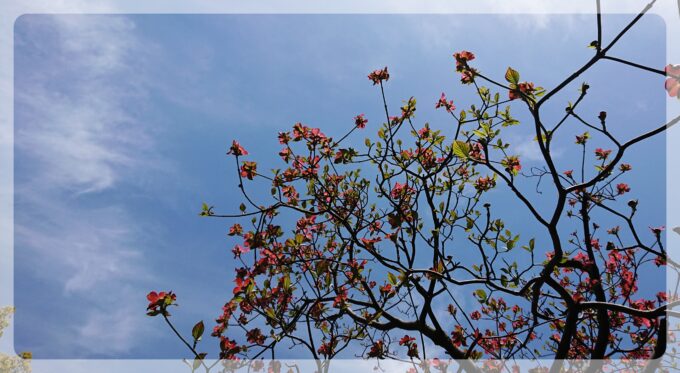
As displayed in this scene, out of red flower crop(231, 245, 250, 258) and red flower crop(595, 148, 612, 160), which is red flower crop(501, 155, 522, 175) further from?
red flower crop(231, 245, 250, 258)

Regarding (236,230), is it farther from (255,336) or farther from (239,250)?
(255,336)

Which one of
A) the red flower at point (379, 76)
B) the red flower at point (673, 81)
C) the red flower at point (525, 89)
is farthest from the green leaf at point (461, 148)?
the red flower at point (379, 76)

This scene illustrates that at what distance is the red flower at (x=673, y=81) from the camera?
241 cm

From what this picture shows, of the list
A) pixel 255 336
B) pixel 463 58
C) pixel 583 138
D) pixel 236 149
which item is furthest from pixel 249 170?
pixel 583 138

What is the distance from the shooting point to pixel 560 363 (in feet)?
11.7

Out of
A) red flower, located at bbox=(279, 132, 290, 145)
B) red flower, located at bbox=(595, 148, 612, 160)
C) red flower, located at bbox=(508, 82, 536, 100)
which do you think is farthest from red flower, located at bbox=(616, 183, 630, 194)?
red flower, located at bbox=(279, 132, 290, 145)

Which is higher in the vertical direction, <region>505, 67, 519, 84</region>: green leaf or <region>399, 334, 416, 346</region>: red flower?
<region>505, 67, 519, 84</region>: green leaf

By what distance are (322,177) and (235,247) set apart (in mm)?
1146

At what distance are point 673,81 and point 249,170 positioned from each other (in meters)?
3.10

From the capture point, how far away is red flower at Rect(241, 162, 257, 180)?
13.4ft

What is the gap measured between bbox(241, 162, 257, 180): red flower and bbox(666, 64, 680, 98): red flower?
3040 mm

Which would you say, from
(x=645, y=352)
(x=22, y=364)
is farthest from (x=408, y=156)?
(x=22, y=364)

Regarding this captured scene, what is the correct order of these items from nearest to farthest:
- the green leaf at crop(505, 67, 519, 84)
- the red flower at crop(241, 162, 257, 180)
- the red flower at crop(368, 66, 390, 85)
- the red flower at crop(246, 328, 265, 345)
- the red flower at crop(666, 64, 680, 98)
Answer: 1. the red flower at crop(666, 64, 680, 98)
2. the green leaf at crop(505, 67, 519, 84)
3. the red flower at crop(246, 328, 265, 345)
4. the red flower at crop(241, 162, 257, 180)
5. the red flower at crop(368, 66, 390, 85)

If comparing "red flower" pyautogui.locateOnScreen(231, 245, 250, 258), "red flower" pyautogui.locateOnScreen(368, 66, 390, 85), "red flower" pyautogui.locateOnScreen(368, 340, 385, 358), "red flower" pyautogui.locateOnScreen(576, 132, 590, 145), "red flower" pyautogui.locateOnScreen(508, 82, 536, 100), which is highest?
"red flower" pyautogui.locateOnScreen(368, 66, 390, 85)
